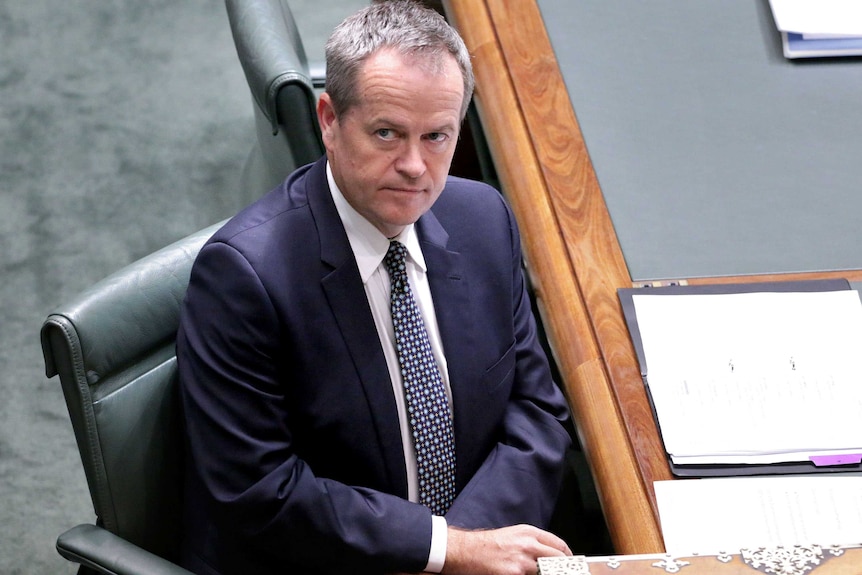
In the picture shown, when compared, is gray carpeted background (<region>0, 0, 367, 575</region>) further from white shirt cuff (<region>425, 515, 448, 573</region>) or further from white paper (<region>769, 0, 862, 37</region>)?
white paper (<region>769, 0, 862, 37</region>)

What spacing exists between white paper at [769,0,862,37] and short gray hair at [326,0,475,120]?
3.34ft

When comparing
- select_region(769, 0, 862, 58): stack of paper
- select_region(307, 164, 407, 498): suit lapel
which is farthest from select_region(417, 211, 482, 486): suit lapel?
select_region(769, 0, 862, 58): stack of paper

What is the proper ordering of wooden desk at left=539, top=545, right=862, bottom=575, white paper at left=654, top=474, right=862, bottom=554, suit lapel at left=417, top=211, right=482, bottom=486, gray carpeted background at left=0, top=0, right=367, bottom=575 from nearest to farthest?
wooden desk at left=539, top=545, right=862, bottom=575
white paper at left=654, top=474, right=862, bottom=554
suit lapel at left=417, top=211, right=482, bottom=486
gray carpeted background at left=0, top=0, right=367, bottom=575

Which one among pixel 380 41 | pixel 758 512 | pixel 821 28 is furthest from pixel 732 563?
pixel 821 28

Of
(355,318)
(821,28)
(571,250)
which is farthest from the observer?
(821,28)

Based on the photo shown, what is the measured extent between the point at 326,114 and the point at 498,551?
0.62 meters

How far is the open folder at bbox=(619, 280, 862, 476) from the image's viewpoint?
4.83 feet

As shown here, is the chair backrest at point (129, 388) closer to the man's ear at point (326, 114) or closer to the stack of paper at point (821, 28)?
the man's ear at point (326, 114)

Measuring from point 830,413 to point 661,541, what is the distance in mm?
335

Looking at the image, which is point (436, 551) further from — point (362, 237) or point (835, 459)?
point (835, 459)

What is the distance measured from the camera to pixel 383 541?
146 centimetres

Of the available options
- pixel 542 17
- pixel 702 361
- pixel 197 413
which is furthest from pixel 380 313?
pixel 542 17

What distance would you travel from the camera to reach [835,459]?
1466 millimetres

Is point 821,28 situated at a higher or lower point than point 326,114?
lower
